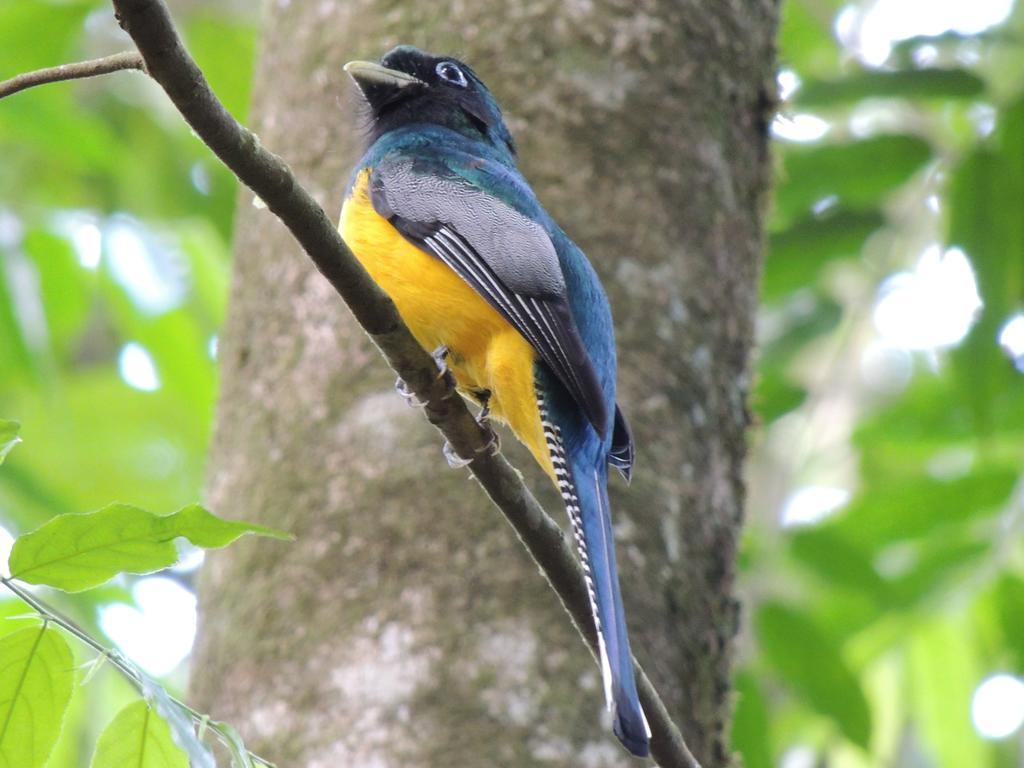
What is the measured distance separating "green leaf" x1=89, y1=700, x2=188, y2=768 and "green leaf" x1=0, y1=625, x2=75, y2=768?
0.07 meters

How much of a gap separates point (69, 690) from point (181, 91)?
0.83 meters

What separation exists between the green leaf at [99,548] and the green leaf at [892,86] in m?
3.06

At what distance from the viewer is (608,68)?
13.2 ft

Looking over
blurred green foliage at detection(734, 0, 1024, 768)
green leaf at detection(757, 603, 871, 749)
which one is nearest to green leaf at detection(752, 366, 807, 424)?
blurred green foliage at detection(734, 0, 1024, 768)

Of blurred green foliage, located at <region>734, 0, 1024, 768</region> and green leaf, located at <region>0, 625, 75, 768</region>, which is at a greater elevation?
blurred green foliage, located at <region>734, 0, 1024, 768</region>

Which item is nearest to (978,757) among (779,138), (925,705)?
(925,705)

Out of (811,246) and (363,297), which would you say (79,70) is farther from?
(811,246)

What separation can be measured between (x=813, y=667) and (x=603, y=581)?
73.3 inches

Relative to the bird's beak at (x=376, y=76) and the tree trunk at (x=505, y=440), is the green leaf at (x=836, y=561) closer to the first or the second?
the tree trunk at (x=505, y=440)

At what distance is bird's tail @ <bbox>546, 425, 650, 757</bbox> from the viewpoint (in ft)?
7.12

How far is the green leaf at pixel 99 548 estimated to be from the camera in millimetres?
1934

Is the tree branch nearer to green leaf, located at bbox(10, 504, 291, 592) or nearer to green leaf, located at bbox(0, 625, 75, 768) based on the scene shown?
green leaf, located at bbox(10, 504, 291, 592)

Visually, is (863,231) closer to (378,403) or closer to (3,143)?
(378,403)

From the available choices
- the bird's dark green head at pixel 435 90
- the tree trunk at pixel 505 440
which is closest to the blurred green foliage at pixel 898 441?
the tree trunk at pixel 505 440
